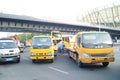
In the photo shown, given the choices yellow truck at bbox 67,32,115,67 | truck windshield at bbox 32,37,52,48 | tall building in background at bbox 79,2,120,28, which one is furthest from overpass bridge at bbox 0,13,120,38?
yellow truck at bbox 67,32,115,67

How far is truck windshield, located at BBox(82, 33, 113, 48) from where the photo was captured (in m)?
14.3

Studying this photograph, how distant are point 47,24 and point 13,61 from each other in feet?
158

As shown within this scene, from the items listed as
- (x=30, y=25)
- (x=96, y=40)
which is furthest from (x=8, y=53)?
(x=30, y=25)

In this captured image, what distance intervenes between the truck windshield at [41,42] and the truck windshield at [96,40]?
445 centimetres

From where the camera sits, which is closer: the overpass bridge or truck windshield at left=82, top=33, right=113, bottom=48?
truck windshield at left=82, top=33, right=113, bottom=48

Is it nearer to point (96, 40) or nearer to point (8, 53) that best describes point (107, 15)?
point (8, 53)

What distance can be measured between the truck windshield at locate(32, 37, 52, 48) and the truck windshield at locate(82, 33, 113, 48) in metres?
4.45

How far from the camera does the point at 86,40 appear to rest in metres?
14.6

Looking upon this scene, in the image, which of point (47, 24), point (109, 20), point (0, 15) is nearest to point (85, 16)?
point (109, 20)

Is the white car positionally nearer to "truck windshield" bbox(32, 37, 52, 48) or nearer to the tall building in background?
"truck windshield" bbox(32, 37, 52, 48)

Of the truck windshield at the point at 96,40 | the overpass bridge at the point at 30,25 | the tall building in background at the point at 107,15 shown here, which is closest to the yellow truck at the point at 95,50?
the truck windshield at the point at 96,40

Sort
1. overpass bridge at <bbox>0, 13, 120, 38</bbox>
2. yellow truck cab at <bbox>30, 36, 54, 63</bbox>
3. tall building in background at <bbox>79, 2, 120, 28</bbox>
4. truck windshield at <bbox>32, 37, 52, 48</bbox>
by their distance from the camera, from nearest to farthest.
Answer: yellow truck cab at <bbox>30, 36, 54, 63</bbox> < truck windshield at <bbox>32, 37, 52, 48</bbox> < overpass bridge at <bbox>0, 13, 120, 38</bbox> < tall building in background at <bbox>79, 2, 120, 28</bbox>

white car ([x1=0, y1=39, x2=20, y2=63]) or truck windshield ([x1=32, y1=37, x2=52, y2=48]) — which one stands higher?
truck windshield ([x1=32, y1=37, x2=52, y2=48])

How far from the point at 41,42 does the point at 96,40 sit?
230 inches
